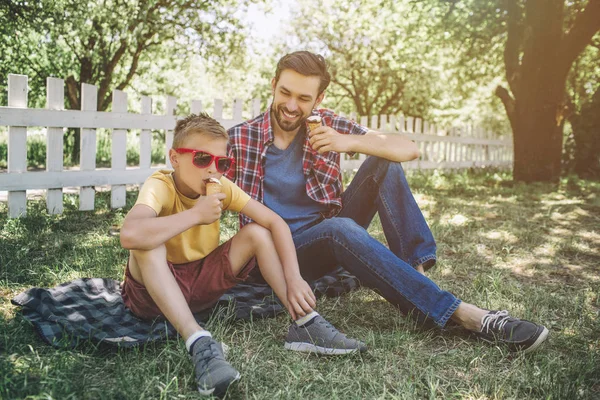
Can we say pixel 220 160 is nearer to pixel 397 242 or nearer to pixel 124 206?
pixel 397 242

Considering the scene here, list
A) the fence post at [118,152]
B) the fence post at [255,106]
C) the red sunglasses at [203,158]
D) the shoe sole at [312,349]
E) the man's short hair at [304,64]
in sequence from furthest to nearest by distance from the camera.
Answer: the fence post at [255,106]
the fence post at [118,152]
the man's short hair at [304,64]
the red sunglasses at [203,158]
the shoe sole at [312,349]

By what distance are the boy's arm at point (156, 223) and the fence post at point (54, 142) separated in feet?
11.7

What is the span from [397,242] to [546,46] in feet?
27.4

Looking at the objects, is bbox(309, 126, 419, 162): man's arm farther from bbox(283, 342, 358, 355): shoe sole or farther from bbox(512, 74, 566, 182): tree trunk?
bbox(512, 74, 566, 182): tree trunk

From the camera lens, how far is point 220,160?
2.46 metres

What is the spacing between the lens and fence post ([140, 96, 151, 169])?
6312mm

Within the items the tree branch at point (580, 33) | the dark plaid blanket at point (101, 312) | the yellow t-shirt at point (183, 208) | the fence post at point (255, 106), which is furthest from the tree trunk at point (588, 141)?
the yellow t-shirt at point (183, 208)

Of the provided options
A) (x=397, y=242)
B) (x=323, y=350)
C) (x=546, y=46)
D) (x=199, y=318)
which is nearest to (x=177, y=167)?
(x=199, y=318)

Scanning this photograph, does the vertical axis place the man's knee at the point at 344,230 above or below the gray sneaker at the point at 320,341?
above

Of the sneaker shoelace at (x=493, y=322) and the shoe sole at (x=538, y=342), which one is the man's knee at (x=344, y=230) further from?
the shoe sole at (x=538, y=342)

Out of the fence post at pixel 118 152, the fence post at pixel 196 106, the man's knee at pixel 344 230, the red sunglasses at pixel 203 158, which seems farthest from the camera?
the fence post at pixel 196 106

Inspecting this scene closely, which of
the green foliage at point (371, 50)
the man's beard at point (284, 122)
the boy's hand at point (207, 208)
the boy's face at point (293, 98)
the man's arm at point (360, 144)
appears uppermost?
the green foliage at point (371, 50)

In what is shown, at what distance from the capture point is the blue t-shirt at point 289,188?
3.09 metres

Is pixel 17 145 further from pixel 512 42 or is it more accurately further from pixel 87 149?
pixel 512 42
